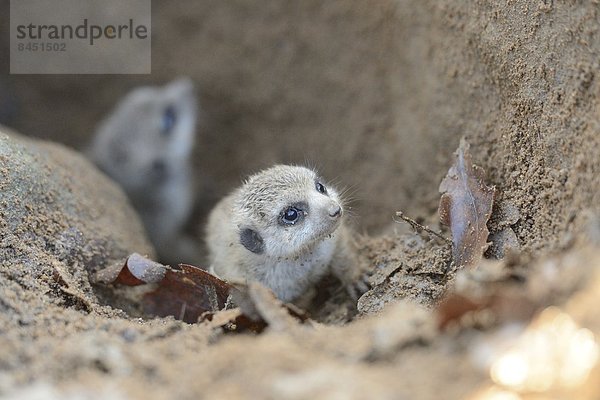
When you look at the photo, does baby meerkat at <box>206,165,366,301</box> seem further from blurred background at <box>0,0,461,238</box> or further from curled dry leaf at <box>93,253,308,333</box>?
blurred background at <box>0,0,461,238</box>

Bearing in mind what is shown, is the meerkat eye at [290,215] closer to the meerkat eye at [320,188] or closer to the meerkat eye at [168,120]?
the meerkat eye at [320,188]

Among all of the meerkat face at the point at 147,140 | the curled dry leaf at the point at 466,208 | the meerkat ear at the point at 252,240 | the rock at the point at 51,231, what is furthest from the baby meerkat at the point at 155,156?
the curled dry leaf at the point at 466,208

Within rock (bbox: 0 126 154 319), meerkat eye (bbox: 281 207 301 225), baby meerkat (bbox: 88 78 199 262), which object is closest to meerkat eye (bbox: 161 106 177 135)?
baby meerkat (bbox: 88 78 199 262)

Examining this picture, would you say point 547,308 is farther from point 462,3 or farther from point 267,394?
point 462,3

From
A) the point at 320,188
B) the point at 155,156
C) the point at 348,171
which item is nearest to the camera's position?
the point at 320,188

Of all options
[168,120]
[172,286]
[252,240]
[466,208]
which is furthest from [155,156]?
[466,208]

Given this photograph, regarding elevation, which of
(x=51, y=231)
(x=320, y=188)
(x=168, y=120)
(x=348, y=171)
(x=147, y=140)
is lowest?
(x=51, y=231)

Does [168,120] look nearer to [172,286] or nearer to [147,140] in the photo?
[147,140]

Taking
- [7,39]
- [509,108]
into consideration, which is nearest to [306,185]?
[509,108]

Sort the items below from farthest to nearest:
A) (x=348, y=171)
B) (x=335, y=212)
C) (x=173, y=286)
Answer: (x=348, y=171)
(x=335, y=212)
(x=173, y=286)
